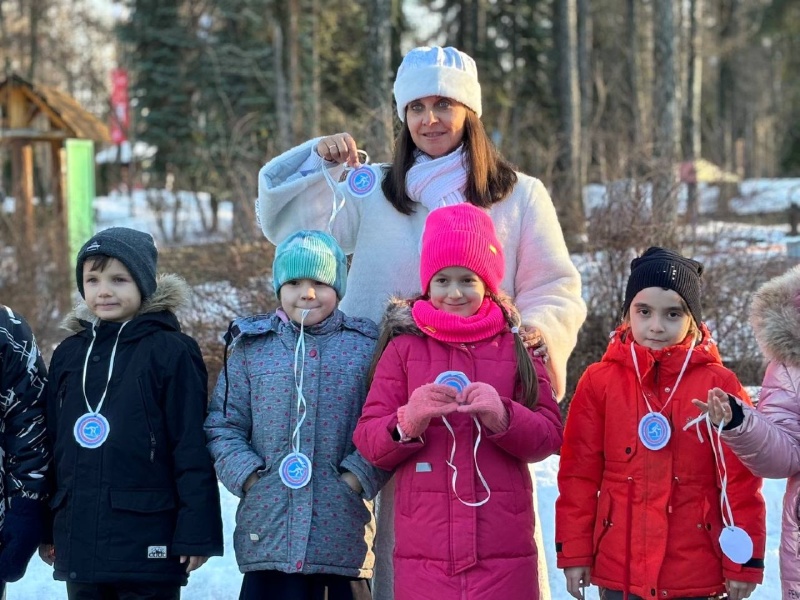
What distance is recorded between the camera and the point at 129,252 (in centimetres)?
339

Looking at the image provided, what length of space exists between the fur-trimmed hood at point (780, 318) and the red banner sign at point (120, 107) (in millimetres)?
31481

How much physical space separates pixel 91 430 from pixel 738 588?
2109 millimetres

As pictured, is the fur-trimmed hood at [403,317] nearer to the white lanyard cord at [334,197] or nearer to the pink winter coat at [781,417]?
the white lanyard cord at [334,197]

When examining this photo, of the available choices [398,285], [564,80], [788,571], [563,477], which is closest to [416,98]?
[398,285]

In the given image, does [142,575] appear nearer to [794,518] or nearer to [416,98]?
[416,98]

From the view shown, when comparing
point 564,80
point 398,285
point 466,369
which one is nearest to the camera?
point 466,369

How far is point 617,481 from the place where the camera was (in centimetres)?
317

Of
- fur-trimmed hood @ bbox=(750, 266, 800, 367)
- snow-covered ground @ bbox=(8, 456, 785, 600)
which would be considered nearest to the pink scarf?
fur-trimmed hood @ bbox=(750, 266, 800, 367)

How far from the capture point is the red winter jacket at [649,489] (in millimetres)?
3045

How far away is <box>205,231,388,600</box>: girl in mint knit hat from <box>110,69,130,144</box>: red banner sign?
3105cm

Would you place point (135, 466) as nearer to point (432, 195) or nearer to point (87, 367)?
point (87, 367)

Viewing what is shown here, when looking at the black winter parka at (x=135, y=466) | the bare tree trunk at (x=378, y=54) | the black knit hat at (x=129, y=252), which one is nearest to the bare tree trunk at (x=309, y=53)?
the bare tree trunk at (x=378, y=54)

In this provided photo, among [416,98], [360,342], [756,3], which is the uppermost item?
[756,3]

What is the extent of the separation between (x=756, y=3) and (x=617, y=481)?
38.1 m
